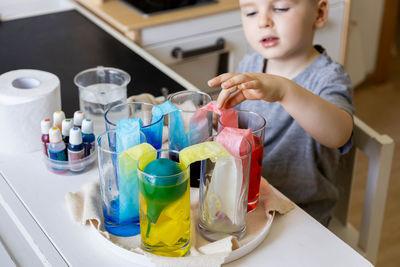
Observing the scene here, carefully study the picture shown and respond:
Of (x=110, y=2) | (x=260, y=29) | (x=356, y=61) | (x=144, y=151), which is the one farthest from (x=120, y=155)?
(x=356, y=61)

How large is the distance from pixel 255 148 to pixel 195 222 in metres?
0.16

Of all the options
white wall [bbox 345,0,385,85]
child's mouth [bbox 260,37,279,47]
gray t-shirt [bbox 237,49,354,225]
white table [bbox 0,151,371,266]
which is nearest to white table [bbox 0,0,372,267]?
white table [bbox 0,151,371,266]

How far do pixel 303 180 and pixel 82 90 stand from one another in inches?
22.3

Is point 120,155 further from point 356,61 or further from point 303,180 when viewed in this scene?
point 356,61

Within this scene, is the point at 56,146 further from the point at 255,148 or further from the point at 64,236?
the point at 255,148

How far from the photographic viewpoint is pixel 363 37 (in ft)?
10.3

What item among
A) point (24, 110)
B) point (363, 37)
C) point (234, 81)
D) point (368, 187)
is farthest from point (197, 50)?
point (363, 37)

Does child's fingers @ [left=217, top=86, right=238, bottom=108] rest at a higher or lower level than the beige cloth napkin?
higher

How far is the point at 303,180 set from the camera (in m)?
1.41

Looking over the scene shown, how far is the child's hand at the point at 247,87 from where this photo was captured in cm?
102

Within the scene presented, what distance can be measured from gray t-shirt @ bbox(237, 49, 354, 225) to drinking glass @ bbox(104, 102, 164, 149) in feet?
1.18

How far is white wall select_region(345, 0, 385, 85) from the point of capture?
2.97 meters

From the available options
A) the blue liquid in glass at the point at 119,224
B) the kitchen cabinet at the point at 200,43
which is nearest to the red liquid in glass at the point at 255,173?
the blue liquid in glass at the point at 119,224

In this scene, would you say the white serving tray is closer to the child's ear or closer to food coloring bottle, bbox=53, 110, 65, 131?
food coloring bottle, bbox=53, 110, 65, 131
